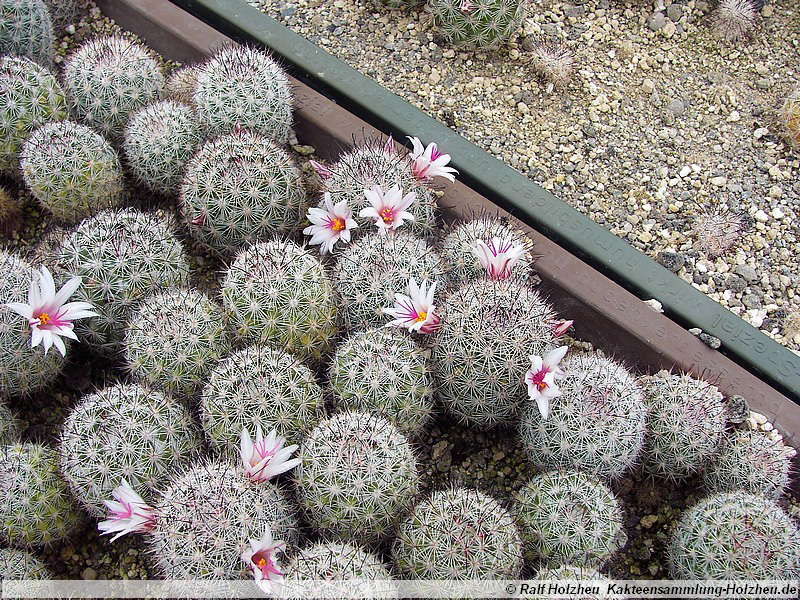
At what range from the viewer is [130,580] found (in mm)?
2471

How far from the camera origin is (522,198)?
311cm

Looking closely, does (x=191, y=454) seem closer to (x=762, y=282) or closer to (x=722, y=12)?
(x=762, y=282)

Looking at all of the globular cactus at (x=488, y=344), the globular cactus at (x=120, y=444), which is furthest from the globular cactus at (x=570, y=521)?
the globular cactus at (x=120, y=444)

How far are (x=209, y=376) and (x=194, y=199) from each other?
806mm

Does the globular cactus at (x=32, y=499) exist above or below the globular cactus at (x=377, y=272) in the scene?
below

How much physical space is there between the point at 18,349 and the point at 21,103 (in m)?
1.24

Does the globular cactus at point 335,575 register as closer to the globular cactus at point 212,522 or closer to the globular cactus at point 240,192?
the globular cactus at point 212,522

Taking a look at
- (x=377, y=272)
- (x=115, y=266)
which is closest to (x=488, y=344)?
(x=377, y=272)

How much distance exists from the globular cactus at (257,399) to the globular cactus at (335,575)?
1.45 ft

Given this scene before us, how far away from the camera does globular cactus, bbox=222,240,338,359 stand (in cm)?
246

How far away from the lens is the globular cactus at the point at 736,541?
2131 mm

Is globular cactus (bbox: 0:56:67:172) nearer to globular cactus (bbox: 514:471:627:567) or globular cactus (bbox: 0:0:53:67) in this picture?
globular cactus (bbox: 0:0:53:67)

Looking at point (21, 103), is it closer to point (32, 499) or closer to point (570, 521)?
point (32, 499)

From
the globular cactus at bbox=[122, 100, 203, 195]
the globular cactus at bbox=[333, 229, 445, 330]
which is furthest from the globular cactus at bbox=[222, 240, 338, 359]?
the globular cactus at bbox=[122, 100, 203, 195]
